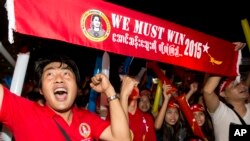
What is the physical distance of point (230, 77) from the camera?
144 inches

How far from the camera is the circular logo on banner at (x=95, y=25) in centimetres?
227

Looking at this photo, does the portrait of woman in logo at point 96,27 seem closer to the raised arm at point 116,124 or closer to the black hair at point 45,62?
the black hair at point 45,62

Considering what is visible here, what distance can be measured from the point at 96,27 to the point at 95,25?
Answer: 0.02m

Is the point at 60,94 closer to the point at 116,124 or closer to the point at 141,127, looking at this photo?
the point at 116,124

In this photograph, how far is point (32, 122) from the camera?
183 cm

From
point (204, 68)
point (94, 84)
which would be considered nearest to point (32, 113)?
point (94, 84)

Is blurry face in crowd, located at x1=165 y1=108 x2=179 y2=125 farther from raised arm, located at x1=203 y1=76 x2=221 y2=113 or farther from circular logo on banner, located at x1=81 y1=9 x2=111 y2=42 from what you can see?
circular logo on banner, located at x1=81 y1=9 x2=111 y2=42

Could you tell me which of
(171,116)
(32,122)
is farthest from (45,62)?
(171,116)

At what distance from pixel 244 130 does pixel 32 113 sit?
2.10 m

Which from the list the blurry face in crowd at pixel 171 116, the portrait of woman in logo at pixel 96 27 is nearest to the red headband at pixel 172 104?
the blurry face in crowd at pixel 171 116

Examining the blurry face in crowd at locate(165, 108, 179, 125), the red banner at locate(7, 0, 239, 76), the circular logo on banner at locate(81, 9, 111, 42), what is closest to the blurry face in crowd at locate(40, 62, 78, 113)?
the red banner at locate(7, 0, 239, 76)

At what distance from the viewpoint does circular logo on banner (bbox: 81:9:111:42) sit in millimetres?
2274

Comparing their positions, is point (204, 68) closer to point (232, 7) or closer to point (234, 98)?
point (234, 98)

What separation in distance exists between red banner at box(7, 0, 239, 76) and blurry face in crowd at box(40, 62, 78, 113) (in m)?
0.22
